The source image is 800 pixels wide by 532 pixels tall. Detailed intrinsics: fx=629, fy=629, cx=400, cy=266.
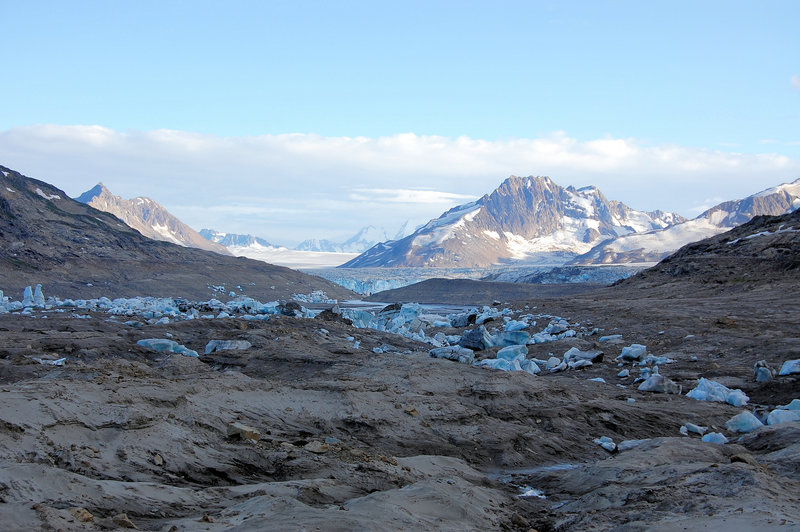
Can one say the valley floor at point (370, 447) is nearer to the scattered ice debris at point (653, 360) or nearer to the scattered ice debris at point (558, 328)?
the scattered ice debris at point (653, 360)

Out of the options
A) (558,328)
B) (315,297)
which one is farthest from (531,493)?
(315,297)

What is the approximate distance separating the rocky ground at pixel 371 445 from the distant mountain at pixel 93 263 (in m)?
30.4

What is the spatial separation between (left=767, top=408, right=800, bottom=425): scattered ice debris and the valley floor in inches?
20.4

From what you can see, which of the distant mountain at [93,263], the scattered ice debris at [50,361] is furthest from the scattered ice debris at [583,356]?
the distant mountain at [93,263]

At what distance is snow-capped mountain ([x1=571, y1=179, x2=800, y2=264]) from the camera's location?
120375 mm

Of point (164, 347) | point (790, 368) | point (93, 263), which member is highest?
point (93, 263)

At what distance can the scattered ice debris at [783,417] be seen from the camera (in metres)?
7.71

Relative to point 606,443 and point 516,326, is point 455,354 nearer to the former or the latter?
point 606,443

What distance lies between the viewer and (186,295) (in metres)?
43.8

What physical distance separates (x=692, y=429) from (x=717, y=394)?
195cm

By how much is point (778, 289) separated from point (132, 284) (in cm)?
3860

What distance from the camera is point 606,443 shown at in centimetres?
794

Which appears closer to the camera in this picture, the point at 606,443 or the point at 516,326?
the point at 606,443

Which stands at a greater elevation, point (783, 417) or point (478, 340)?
point (783, 417)
